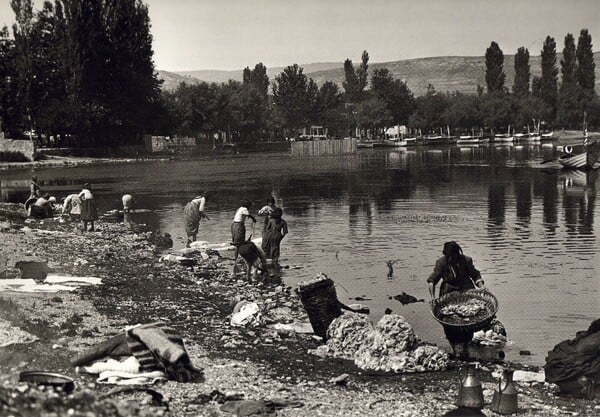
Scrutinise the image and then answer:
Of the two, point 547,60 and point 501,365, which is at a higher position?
point 547,60

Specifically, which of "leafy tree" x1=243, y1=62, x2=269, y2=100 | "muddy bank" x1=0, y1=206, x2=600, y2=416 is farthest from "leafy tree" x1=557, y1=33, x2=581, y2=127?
"muddy bank" x1=0, y1=206, x2=600, y2=416

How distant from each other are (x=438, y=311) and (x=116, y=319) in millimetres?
5738

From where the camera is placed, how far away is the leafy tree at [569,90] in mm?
148000

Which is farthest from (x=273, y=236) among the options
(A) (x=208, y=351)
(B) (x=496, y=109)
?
(B) (x=496, y=109)

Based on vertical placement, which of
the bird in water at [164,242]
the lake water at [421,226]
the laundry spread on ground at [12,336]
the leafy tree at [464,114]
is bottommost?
the lake water at [421,226]

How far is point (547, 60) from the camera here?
522ft

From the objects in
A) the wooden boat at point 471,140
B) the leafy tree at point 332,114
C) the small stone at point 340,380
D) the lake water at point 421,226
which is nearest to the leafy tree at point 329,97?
the leafy tree at point 332,114

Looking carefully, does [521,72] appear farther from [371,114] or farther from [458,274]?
[458,274]

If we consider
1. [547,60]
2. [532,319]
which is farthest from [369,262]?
[547,60]

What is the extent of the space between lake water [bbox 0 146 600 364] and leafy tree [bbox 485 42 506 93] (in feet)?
315

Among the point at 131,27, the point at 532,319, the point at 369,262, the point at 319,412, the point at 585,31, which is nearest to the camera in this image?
the point at 319,412

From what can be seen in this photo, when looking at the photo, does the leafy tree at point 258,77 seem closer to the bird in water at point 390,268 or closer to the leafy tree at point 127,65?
the leafy tree at point 127,65

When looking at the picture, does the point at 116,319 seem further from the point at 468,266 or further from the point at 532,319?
the point at 532,319

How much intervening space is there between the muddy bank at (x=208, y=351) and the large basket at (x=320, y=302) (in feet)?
1.19
